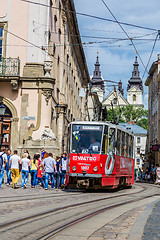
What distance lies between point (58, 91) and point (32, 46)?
627 centimetres

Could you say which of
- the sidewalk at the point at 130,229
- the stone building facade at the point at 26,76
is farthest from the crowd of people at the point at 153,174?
the sidewalk at the point at 130,229

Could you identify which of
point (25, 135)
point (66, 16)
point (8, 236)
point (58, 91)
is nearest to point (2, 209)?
point (8, 236)

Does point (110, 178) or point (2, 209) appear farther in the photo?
point (110, 178)

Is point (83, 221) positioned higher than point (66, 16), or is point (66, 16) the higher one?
point (66, 16)

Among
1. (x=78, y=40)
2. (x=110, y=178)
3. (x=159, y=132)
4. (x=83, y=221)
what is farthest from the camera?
(x=159, y=132)

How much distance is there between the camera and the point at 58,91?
31.2 meters

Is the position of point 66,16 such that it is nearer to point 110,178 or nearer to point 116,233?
point 110,178

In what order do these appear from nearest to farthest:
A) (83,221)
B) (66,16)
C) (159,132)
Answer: (83,221) < (66,16) < (159,132)

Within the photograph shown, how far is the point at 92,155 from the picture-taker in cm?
1723

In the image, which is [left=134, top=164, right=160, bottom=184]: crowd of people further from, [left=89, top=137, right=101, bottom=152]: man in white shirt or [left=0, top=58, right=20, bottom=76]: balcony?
[left=89, top=137, right=101, bottom=152]: man in white shirt

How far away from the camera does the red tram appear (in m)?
17.2

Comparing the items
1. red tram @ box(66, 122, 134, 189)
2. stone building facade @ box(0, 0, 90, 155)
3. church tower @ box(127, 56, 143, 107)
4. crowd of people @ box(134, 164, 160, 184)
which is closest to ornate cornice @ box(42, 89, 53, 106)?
stone building facade @ box(0, 0, 90, 155)

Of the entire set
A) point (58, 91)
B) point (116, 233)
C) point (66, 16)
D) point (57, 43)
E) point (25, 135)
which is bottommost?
point (116, 233)

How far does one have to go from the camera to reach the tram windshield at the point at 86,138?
1742cm
